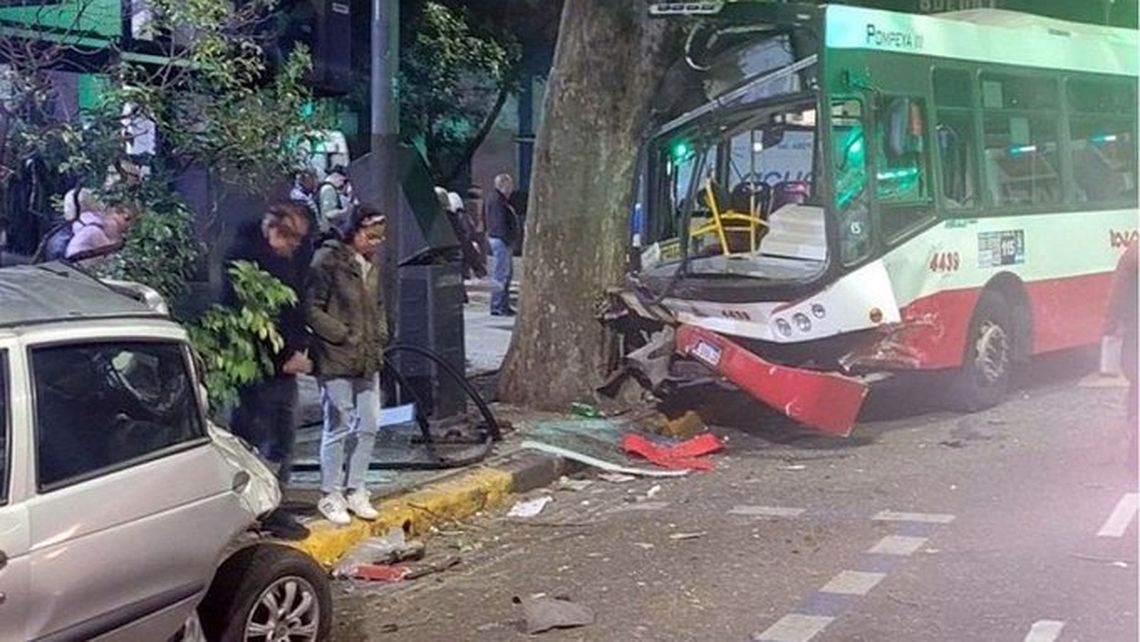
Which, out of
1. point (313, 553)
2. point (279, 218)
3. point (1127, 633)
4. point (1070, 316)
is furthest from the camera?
point (1070, 316)

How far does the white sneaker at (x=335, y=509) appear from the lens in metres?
7.92

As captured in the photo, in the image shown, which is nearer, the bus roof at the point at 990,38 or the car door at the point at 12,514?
the car door at the point at 12,514

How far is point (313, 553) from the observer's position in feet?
25.0

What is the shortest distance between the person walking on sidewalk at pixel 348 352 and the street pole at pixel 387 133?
2.01 metres

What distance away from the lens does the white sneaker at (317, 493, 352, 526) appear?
7.92m

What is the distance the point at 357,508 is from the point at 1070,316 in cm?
753

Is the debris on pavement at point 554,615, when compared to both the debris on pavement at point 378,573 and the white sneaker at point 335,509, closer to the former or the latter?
the debris on pavement at point 378,573

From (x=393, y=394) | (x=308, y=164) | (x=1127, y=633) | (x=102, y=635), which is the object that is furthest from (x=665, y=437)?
(x=102, y=635)

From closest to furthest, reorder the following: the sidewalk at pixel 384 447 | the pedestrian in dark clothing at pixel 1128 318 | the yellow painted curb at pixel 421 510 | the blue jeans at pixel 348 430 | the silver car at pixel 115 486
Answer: the silver car at pixel 115 486, the yellow painted curb at pixel 421 510, the blue jeans at pixel 348 430, the sidewalk at pixel 384 447, the pedestrian in dark clothing at pixel 1128 318

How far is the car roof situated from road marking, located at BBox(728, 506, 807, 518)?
14.5ft

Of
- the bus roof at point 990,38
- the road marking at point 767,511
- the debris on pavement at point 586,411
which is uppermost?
the bus roof at point 990,38

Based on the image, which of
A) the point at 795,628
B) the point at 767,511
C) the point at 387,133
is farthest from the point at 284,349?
the point at 795,628

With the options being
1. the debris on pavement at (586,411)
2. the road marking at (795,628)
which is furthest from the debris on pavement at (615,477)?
the road marking at (795,628)

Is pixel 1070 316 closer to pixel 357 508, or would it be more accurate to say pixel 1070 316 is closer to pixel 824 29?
pixel 824 29
